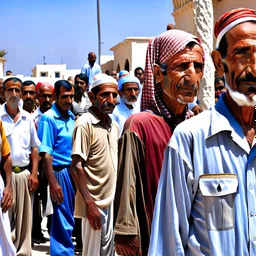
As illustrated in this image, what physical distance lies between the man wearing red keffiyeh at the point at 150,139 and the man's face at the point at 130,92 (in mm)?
4418

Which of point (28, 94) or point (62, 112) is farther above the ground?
point (28, 94)

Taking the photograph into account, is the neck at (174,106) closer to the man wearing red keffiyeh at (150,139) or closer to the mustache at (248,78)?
the man wearing red keffiyeh at (150,139)

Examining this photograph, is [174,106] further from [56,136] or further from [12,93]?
[12,93]

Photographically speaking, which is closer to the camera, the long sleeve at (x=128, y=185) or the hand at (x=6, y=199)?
the long sleeve at (x=128, y=185)

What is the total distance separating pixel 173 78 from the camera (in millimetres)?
3025

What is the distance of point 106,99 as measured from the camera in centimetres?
526

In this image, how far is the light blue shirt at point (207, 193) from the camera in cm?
221

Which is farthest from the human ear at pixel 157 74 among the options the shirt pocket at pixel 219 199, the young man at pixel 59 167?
the young man at pixel 59 167

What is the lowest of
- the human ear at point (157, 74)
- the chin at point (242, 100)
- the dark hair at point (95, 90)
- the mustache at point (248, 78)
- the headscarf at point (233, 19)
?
the chin at point (242, 100)

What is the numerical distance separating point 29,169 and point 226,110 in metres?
4.77

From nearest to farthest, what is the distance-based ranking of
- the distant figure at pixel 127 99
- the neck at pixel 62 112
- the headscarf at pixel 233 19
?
the headscarf at pixel 233 19 < the neck at pixel 62 112 < the distant figure at pixel 127 99

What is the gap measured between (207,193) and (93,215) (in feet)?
9.18

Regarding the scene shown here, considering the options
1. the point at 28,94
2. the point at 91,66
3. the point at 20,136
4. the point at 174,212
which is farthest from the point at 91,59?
the point at 174,212

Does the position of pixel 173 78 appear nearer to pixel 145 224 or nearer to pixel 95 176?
pixel 145 224
